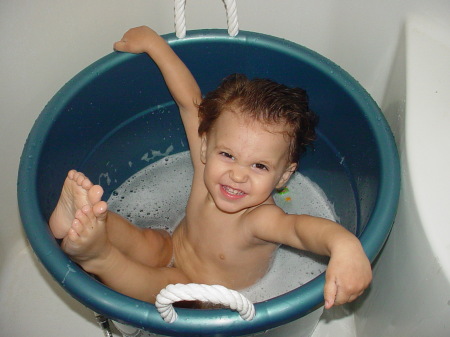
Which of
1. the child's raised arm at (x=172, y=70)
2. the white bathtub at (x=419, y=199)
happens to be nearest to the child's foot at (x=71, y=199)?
the child's raised arm at (x=172, y=70)

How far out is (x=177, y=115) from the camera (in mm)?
1197

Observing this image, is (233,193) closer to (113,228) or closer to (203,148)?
(203,148)

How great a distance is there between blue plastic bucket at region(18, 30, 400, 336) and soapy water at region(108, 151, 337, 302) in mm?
29

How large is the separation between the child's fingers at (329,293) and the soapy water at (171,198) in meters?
0.46

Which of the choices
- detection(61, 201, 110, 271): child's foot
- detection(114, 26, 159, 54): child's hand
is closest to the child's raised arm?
detection(114, 26, 159, 54): child's hand

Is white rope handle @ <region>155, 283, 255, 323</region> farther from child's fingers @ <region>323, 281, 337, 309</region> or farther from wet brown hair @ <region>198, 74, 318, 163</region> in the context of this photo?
wet brown hair @ <region>198, 74, 318, 163</region>

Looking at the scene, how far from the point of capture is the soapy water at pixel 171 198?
4.02 ft

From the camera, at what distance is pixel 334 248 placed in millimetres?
742

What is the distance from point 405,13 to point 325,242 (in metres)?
0.50

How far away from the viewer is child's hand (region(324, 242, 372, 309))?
70cm

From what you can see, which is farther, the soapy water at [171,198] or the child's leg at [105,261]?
the soapy water at [171,198]

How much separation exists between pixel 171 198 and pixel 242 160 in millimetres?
469

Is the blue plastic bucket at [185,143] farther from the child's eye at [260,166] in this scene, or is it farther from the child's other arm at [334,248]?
the child's eye at [260,166]

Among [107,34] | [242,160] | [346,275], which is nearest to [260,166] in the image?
[242,160]
